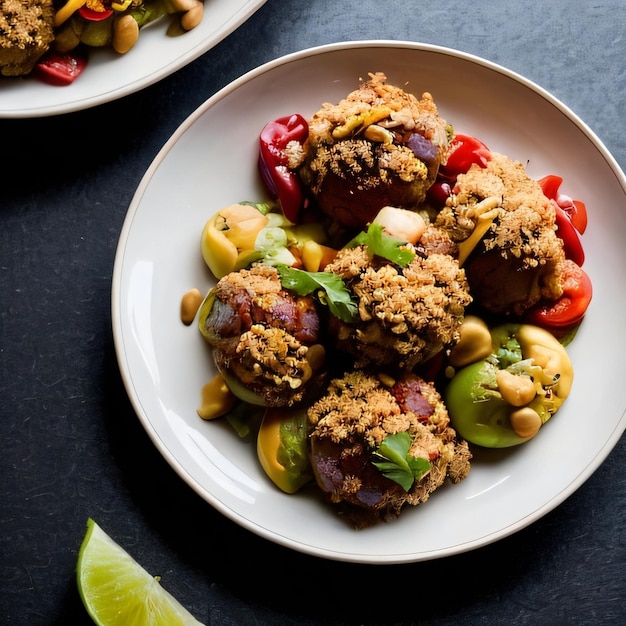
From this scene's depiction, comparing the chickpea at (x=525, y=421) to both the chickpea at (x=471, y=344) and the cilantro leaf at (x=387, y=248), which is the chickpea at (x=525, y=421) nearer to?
the chickpea at (x=471, y=344)

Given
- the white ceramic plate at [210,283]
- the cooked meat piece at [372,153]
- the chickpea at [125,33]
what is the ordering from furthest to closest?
the chickpea at [125,33] < the white ceramic plate at [210,283] < the cooked meat piece at [372,153]

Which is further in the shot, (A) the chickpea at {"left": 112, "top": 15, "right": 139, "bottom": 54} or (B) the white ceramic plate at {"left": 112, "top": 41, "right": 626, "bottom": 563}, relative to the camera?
(A) the chickpea at {"left": 112, "top": 15, "right": 139, "bottom": 54}

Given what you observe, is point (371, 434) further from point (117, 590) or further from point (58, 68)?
point (58, 68)

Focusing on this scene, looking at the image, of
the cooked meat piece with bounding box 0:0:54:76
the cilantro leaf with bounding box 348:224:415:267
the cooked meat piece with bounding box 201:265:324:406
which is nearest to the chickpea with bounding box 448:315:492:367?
the cilantro leaf with bounding box 348:224:415:267

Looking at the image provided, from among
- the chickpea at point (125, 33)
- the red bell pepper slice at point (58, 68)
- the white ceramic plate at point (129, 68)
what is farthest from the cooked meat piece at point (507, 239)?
the red bell pepper slice at point (58, 68)

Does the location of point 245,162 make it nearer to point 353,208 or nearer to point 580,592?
point 353,208

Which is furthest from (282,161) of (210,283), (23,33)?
(23,33)

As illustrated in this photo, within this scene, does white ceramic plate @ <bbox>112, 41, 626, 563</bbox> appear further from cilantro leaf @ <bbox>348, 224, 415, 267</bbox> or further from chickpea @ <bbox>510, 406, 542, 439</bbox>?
cilantro leaf @ <bbox>348, 224, 415, 267</bbox>
